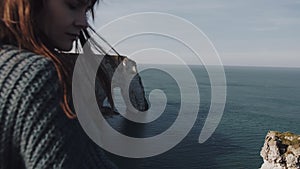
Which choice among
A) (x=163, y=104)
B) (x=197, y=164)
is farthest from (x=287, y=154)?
(x=163, y=104)

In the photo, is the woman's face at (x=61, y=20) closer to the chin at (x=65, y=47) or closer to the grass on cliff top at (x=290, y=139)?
the chin at (x=65, y=47)

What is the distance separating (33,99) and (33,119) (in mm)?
73

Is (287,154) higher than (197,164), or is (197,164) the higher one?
(287,154)

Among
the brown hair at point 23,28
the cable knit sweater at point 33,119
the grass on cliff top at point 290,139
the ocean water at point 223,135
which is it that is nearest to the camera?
the cable knit sweater at point 33,119

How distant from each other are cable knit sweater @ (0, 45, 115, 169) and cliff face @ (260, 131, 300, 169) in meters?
31.6

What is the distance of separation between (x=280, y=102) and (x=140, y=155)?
67.6m

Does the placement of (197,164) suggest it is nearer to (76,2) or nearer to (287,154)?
(287,154)

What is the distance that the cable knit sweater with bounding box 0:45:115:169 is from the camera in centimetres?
132

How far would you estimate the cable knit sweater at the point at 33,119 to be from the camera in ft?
4.33

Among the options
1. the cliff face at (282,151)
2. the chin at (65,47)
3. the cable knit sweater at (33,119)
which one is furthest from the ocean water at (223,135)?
the cable knit sweater at (33,119)

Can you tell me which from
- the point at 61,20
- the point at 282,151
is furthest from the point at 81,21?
the point at 282,151

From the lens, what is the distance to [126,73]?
Answer: 74.6 metres

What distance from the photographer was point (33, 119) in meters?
1.31

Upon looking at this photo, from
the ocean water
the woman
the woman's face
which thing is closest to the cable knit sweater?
the woman
